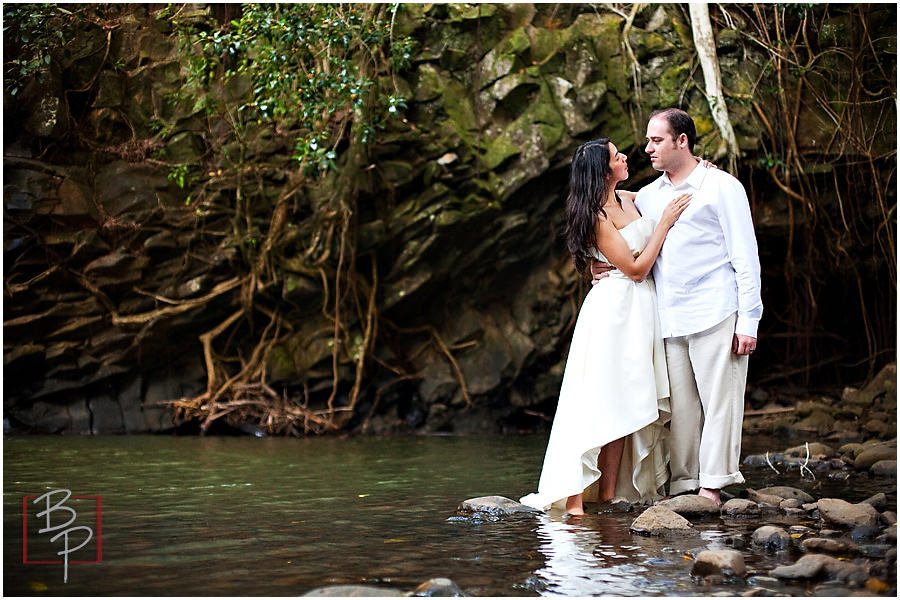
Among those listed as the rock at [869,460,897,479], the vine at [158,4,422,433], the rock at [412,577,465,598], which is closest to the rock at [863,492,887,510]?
the rock at [869,460,897,479]

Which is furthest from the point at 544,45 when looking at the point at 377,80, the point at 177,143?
the point at 177,143

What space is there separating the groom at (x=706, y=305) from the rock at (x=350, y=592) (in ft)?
7.24

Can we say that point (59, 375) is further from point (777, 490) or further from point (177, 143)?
point (777, 490)

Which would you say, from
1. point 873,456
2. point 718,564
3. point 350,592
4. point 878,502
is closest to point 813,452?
point 873,456

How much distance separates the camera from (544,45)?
9.36 meters

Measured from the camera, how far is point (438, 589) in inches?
104

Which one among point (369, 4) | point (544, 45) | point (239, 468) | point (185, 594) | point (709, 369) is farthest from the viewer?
point (544, 45)

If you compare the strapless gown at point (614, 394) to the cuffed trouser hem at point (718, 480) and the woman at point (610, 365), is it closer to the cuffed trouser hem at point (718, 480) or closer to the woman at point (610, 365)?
the woman at point (610, 365)

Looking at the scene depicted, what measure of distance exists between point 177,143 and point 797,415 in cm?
726

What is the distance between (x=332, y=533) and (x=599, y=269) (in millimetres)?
1918

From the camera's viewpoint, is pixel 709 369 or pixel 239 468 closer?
pixel 709 369

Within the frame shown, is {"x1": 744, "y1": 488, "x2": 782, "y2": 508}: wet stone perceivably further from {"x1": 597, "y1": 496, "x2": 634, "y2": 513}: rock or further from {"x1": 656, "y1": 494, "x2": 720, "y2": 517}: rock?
{"x1": 597, "y1": 496, "x2": 634, "y2": 513}: rock

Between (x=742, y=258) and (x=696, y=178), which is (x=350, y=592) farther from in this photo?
(x=696, y=178)

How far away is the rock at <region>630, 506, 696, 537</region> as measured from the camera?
143 inches
